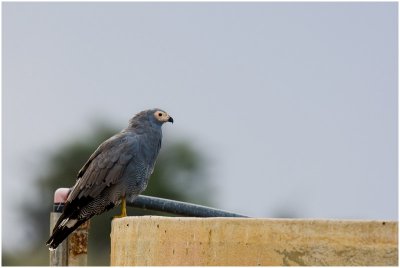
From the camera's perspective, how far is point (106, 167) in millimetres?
11336

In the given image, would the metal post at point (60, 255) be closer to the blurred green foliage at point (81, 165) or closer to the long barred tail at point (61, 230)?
the long barred tail at point (61, 230)

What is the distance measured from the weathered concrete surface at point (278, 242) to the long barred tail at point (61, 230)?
9.01ft

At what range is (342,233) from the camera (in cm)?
727

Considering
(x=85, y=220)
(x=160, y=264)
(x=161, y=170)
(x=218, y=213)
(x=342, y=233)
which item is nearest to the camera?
(x=342, y=233)

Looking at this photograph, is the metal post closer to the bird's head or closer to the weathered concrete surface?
the bird's head

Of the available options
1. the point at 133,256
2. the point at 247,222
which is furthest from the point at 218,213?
the point at 247,222

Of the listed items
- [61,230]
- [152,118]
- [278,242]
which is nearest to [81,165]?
[152,118]

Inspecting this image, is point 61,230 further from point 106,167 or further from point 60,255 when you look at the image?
point 106,167

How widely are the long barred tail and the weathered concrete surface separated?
2.75 meters

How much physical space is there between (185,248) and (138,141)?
12.9 feet

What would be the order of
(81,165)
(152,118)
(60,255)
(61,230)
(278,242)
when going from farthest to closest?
(81,165) < (152,118) < (61,230) < (60,255) < (278,242)

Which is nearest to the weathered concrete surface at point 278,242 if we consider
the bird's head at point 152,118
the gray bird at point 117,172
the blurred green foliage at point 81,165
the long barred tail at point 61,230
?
the long barred tail at point 61,230

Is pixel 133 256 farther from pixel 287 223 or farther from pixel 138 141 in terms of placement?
pixel 138 141

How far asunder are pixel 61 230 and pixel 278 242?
357cm
